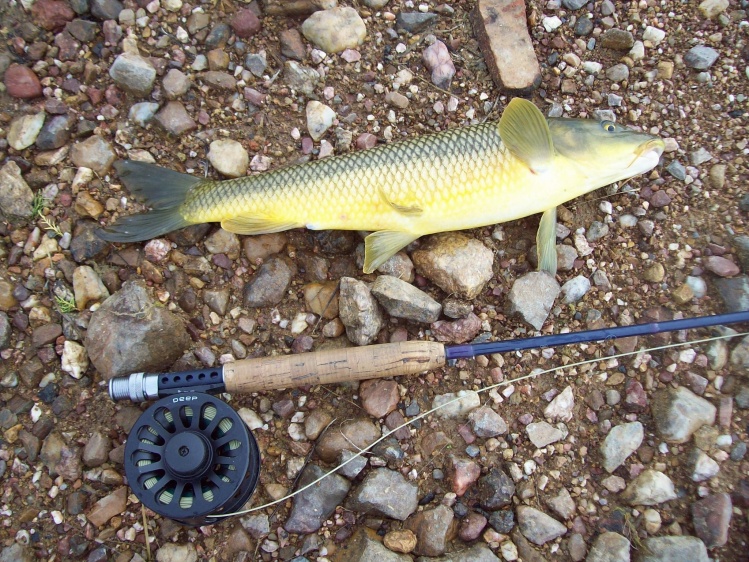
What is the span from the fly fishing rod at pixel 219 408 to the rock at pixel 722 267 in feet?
1.55

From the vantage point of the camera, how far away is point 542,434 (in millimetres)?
3211

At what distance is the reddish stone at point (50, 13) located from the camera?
3.68m

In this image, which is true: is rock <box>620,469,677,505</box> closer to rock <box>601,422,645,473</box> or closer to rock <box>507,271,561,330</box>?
rock <box>601,422,645,473</box>

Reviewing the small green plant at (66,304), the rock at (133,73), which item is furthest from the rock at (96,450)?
the rock at (133,73)

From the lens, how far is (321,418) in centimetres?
324

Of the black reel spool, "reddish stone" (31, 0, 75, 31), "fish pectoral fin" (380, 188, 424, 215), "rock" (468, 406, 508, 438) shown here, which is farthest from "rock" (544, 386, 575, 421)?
"reddish stone" (31, 0, 75, 31)

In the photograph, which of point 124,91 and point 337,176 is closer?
point 337,176

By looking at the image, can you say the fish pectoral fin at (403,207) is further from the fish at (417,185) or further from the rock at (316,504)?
the rock at (316,504)

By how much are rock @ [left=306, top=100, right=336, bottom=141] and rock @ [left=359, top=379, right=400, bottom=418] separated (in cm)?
175

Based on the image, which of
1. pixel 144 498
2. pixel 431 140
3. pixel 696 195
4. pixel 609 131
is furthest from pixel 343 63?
pixel 144 498

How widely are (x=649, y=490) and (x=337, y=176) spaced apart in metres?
2.59

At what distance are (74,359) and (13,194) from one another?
1150 mm

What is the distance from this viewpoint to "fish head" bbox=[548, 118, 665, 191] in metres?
3.33

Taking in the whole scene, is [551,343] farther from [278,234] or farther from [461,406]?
[278,234]
